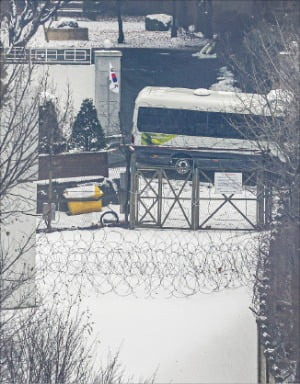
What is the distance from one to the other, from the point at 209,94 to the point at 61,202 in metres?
6.94

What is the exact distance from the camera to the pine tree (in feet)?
84.6

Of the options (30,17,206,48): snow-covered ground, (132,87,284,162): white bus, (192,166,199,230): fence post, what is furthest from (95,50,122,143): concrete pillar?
(192,166,199,230): fence post

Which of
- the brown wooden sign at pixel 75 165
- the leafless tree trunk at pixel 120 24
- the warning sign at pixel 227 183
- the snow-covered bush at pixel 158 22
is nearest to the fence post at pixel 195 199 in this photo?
the warning sign at pixel 227 183

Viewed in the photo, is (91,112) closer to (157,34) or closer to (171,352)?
(157,34)

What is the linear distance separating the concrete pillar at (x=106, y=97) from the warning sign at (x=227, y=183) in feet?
23.9

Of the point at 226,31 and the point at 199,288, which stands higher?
the point at 226,31

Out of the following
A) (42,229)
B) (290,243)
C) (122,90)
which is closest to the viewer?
(290,243)

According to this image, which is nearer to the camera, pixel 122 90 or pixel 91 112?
pixel 91 112

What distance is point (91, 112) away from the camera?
26.4 m

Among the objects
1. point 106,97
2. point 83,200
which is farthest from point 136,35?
point 83,200

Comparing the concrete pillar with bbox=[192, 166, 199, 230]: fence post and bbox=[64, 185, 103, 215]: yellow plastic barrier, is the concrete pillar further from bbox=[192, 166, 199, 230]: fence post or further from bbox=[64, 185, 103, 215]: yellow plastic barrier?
bbox=[192, 166, 199, 230]: fence post

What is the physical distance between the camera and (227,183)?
21.7 m

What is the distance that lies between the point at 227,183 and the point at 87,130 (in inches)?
216

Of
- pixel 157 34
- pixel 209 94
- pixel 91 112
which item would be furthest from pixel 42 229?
pixel 157 34
